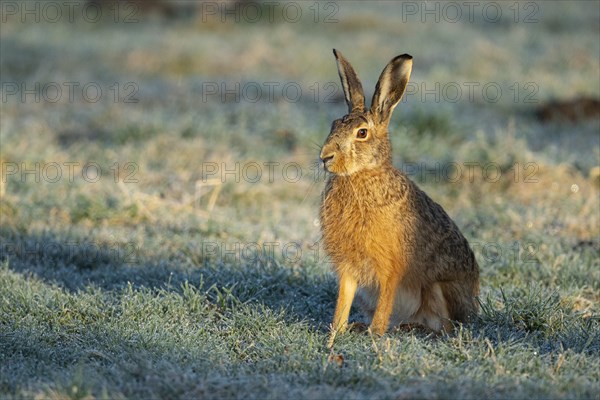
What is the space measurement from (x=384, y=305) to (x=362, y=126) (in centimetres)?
104

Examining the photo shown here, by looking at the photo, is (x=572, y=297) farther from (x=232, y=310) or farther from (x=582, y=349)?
(x=232, y=310)

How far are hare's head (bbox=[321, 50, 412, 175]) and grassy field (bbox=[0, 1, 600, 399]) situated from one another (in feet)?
3.36

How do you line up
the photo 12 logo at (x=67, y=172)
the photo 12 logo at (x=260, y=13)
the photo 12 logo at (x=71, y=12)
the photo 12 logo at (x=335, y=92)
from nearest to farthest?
the photo 12 logo at (x=67, y=172), the photo 12 logo at (x=335, y=92), the photo 12 logo at (x=71, y=12), the photo 12 logo at (x=260, y=13)

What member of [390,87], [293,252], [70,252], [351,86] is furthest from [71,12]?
[390,87]

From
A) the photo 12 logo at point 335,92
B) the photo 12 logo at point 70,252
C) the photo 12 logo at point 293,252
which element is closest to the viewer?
the photo 12 logo at point 293,252

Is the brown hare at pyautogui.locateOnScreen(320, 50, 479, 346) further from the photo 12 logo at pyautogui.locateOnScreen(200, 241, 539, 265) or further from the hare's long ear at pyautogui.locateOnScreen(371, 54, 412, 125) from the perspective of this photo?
the photo 12 logo at pyautogui.locateOnScreen(200, 241, 539, 265)

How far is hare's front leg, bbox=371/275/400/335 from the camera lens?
5297mm

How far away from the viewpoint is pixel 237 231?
318 inches

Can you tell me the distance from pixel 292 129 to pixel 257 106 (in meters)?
1.22

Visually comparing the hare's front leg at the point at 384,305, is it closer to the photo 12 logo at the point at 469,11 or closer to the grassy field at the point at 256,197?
the grassy field at the point at 256,197

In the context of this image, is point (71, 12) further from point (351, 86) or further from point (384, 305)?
point (384, 305)

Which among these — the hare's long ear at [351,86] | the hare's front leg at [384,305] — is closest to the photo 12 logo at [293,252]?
the hare's front leg at [384,305]

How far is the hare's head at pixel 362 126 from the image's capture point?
5.11 meters

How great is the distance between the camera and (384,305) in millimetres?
5301
